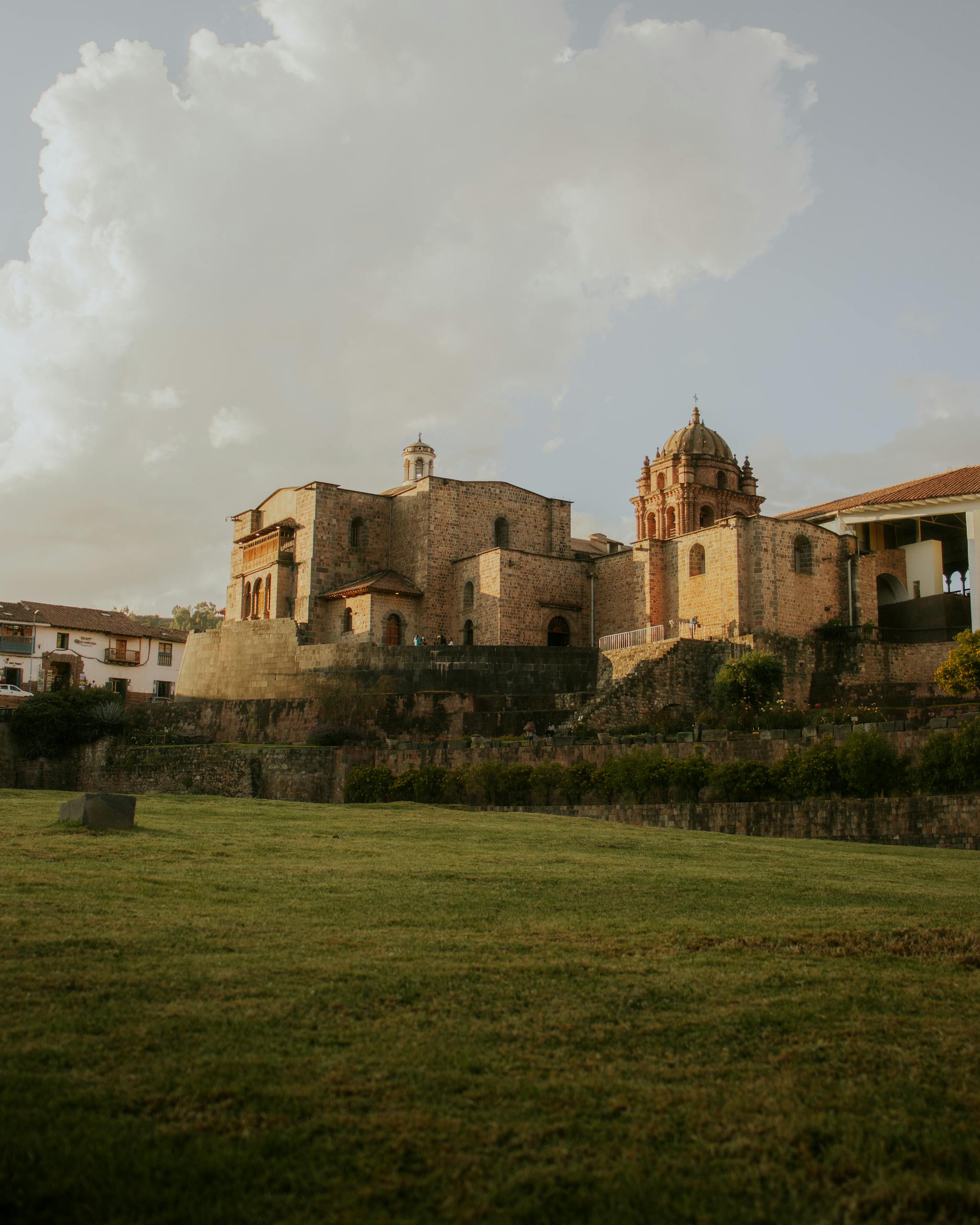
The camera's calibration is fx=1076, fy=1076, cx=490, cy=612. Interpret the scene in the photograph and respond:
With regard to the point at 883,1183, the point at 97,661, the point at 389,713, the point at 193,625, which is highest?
the point at 193,625

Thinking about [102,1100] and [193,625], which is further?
[193,625]

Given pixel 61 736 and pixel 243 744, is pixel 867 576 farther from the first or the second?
pixel 61 736

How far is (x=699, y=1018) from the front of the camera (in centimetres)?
487

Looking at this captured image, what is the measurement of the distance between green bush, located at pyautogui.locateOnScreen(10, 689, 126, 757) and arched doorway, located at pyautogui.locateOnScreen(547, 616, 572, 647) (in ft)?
48.8

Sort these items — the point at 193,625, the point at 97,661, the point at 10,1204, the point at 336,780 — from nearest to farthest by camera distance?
1. the point at 10,1204
2. the point at 336,780
3. the point at 97,661
4. the point at 193,625

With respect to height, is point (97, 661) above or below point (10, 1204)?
above

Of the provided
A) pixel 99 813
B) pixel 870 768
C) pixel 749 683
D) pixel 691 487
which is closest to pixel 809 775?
pixel 870 768

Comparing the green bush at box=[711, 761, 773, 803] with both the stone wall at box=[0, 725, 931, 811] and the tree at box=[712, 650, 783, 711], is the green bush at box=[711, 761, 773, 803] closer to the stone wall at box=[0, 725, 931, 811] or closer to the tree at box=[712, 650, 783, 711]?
the stone wall at box=[0, 725, 931, 811]

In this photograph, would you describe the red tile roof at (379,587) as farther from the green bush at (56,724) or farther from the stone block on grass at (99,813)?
the stone block on grass at (99,813)

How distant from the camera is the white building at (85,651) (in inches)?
1935

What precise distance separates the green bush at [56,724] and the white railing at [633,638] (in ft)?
50.1

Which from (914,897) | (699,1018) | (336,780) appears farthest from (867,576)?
(699,1018)

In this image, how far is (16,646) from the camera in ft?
162

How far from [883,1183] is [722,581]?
32175mm
